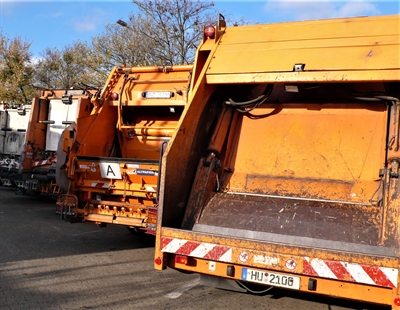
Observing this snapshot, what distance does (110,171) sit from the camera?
20.2ft

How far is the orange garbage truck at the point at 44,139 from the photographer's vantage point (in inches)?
406

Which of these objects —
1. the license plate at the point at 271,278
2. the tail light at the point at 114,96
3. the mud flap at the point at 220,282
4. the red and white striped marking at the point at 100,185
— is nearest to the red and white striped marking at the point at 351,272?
the license plate at the point at 271,278

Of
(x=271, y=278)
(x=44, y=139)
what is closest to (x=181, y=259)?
(x=271, y=278)

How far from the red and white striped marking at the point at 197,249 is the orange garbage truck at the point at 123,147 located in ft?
6.16

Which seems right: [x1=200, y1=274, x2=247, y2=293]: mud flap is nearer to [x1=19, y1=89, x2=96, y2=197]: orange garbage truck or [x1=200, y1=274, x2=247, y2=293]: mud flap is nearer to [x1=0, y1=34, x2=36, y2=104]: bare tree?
[x1=19, y1=89, x2=96, y2=197]: orange garbage truck

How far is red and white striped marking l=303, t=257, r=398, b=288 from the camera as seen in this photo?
307 cm

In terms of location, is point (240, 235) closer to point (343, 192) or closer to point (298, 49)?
point (343, 192)

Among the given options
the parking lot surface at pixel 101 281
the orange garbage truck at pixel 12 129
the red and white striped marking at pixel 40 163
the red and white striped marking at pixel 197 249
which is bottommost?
the parking lot surface at pixel 101 281

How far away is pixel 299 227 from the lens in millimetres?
3709

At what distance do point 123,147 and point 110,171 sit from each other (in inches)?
36.4

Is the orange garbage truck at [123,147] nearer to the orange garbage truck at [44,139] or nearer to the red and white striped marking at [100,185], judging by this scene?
the red and white striped marking at [100,185]

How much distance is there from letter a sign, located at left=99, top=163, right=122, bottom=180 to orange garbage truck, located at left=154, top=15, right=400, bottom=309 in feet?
6.53

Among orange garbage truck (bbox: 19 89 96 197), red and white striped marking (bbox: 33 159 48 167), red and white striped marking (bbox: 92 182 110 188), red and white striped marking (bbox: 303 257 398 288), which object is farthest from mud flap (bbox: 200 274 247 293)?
red and white striped marking (bbox: 33 159 48 167)

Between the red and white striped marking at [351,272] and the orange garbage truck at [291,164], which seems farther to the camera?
Answer: the orange garbage truck at [291,164]
